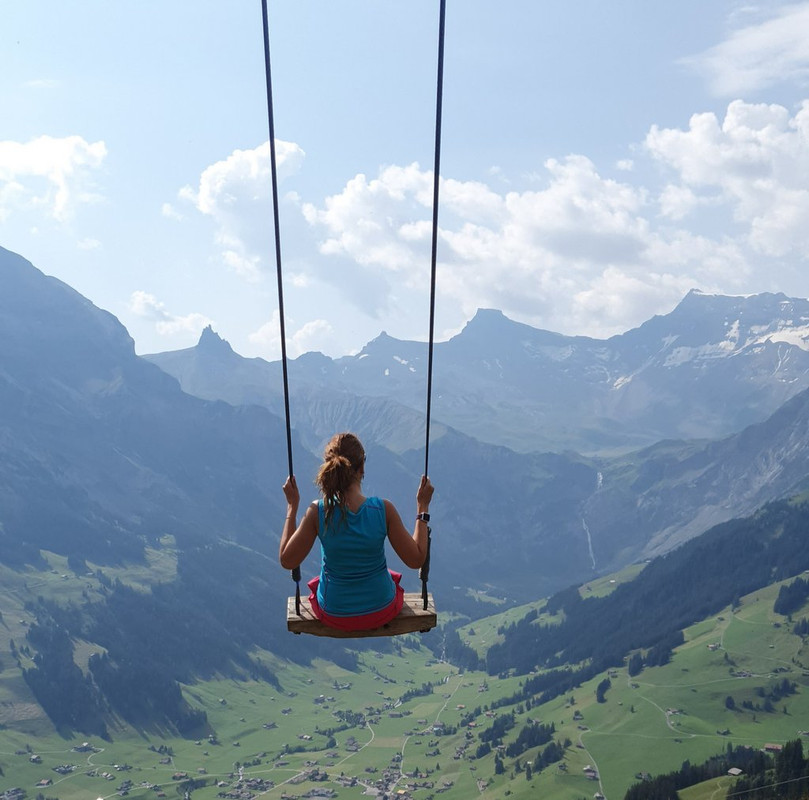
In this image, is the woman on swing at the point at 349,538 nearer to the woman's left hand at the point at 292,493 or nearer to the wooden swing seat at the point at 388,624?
the woman's left hand at the point at 292,493

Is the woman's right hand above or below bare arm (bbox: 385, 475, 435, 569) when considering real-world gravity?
above

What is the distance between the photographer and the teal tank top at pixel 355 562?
1090cm

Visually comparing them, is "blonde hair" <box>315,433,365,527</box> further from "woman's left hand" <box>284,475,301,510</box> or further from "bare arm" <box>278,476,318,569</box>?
"woman's left hand" <box>284,475,301,510</box>

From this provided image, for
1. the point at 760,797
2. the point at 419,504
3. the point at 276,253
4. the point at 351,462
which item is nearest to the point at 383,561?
the point at 419,504

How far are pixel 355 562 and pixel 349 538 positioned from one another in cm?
58

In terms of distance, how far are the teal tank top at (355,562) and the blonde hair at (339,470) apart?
0.12 m

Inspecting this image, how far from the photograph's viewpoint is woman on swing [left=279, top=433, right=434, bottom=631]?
1085cm

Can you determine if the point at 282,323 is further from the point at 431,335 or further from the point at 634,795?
the point at 634,795

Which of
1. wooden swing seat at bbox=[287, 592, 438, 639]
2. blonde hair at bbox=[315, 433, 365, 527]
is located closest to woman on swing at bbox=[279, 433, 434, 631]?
blonde hair at bbox=[315, 433, 365, 527]

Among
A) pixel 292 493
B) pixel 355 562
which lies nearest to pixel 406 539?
pixel 355 562

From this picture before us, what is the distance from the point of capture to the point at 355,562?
37.7 feet

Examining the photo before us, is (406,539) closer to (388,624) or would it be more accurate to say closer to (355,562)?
(355,562)

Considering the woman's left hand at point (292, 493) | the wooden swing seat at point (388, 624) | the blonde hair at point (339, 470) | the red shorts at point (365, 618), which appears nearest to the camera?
the blonde hair at point (339, 470)

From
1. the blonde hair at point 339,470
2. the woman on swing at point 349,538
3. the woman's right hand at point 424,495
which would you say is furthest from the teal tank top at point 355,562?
the woman's right hand at point 424,495
